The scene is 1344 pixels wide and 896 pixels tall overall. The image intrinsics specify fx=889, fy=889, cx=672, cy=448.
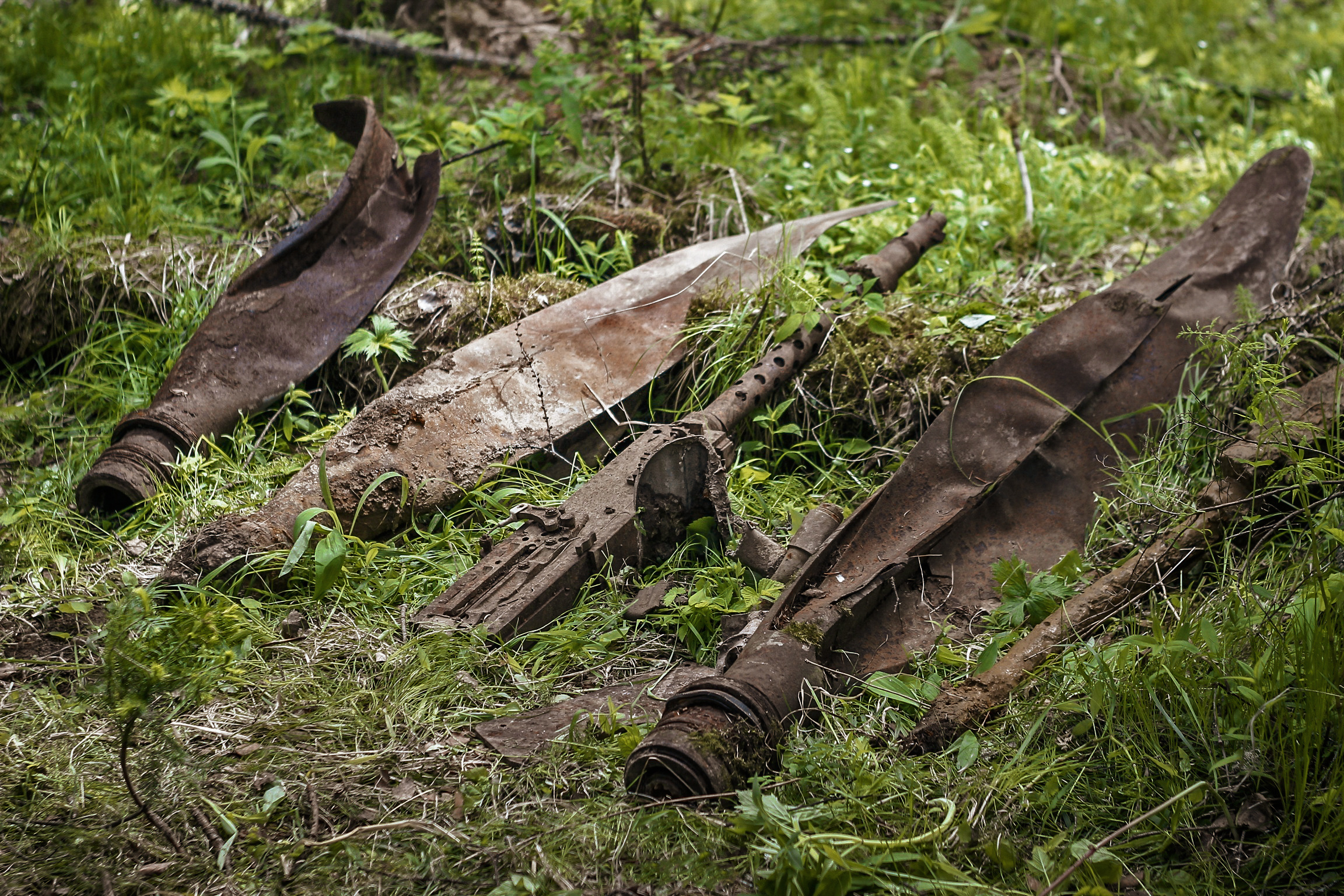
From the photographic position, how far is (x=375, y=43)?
5406 millimetres

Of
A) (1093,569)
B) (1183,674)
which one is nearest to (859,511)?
(1093,569)

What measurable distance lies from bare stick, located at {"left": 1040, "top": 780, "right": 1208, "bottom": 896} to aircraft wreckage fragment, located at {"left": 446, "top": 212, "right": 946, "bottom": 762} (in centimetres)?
88

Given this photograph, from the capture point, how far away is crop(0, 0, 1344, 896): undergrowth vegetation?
1687 mm

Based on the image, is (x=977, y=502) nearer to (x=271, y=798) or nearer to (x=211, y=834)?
(x=271, y=798)

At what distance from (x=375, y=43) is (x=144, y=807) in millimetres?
4925

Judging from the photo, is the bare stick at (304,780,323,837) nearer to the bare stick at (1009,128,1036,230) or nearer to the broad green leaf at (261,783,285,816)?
the broad green leaf at (261,783,285,816)

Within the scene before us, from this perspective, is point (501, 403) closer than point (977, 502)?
No

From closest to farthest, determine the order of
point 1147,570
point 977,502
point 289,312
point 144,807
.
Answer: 1. point 144,807
2. point 1147,570
3. point 977,502
4. point 289,312

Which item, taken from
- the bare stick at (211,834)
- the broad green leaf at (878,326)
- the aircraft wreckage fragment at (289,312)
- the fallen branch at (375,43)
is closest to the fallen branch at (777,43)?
the fallen branch at (375,43)

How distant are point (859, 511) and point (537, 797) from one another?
1.10 meters

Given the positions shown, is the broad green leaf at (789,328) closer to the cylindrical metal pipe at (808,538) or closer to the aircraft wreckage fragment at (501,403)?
the aircraft wreckage fragment at (501,403)

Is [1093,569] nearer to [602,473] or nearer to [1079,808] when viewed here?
[1079,808]

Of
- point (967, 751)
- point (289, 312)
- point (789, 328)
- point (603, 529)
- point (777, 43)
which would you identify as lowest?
point (967, 751)

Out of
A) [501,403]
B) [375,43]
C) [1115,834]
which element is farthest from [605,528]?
[375,43]
